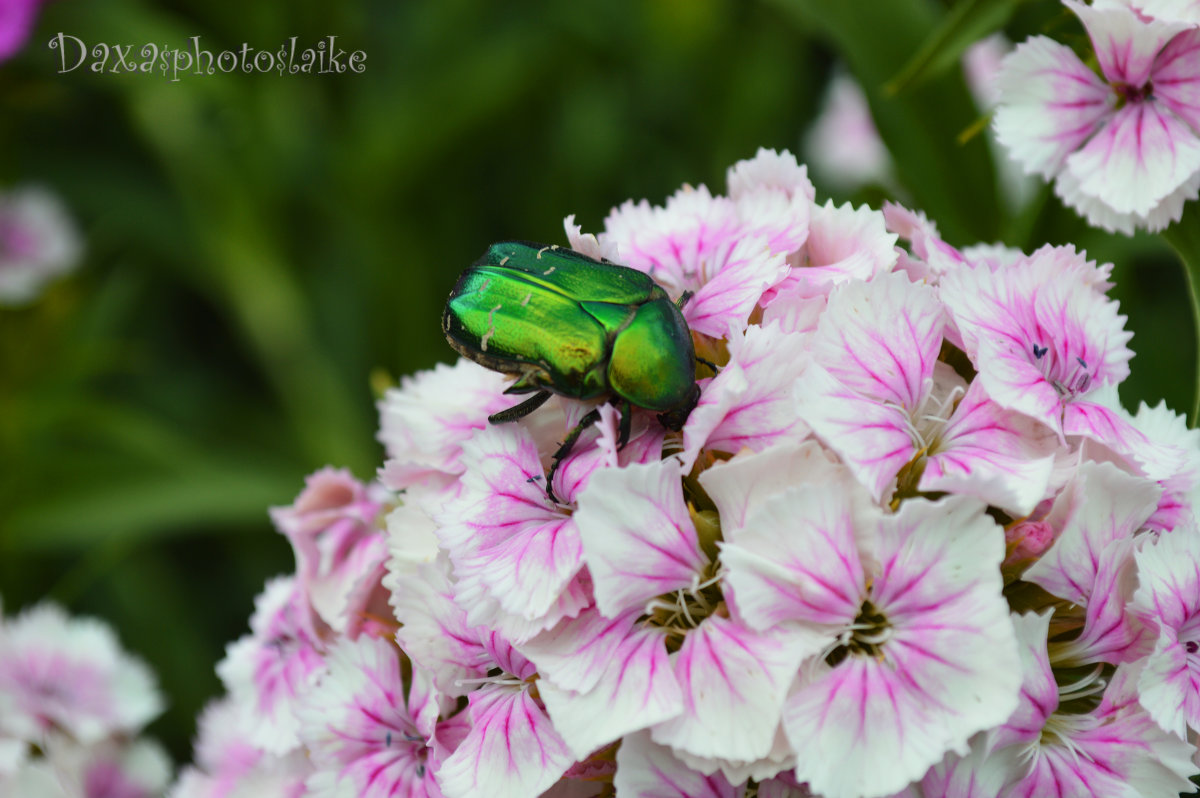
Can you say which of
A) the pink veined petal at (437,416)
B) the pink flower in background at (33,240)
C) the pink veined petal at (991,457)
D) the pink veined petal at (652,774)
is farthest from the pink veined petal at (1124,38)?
the pink flower in background at (33,240)

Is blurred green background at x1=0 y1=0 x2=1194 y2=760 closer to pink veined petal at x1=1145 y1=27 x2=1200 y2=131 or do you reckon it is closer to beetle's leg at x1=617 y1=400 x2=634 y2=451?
pink veined petal at x1=1145 y1=27 x2=1200 y2=131

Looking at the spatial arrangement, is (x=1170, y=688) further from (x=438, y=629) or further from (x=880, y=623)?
(x=438, y=629)

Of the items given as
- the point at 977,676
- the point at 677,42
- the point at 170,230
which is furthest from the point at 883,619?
the point at 170,230

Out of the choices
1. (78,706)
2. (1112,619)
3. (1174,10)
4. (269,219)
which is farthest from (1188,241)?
(269,219)

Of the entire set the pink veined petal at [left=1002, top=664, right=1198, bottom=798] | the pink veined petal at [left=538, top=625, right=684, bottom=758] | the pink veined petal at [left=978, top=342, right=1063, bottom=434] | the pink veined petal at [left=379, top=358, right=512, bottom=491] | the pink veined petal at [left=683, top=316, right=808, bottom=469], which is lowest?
the pink veined petal at [left=1002, top=664, right=1198, bottom=798]

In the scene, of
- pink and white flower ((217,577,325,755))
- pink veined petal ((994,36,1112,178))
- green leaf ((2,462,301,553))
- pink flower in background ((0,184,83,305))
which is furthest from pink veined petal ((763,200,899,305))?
pink flower in background ((0,184,83,305))

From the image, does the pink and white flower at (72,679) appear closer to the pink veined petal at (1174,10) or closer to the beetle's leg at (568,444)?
the beetle's leg at (568,444)

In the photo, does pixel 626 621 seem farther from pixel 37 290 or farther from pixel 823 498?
pixel 37 290
